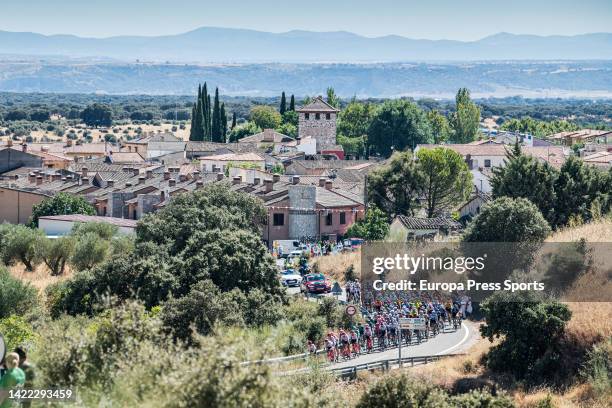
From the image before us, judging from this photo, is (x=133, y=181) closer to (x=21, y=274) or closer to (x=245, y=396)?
(x=21, y=274)

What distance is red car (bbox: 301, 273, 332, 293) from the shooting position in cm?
3981

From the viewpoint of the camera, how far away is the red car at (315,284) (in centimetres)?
3981

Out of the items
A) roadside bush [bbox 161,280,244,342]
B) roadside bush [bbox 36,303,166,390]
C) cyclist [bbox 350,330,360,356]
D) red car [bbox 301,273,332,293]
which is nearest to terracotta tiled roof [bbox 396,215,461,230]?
red car [bbox 301,273,332,293]

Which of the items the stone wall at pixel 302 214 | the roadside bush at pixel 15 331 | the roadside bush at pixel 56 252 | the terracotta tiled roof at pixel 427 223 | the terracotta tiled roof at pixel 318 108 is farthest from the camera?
the terracotta tiled roof at pixel 318 108

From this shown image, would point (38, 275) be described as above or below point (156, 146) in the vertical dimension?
above

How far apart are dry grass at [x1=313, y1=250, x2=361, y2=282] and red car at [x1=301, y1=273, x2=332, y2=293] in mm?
1274

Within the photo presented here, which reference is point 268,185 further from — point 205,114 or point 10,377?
point 205,114

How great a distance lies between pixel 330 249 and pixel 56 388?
116 feet

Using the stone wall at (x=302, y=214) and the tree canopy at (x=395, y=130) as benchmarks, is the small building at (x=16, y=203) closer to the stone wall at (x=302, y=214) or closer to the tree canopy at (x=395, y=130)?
the stone wall at (x=302, y=214)

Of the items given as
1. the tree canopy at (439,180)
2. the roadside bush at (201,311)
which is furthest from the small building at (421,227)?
the roadside bush at (201,311)

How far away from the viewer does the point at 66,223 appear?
2164 inches

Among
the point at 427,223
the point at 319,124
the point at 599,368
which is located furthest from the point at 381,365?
the point at 319,124

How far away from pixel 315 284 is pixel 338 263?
4648 millimetres

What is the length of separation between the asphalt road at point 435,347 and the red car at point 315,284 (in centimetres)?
775
